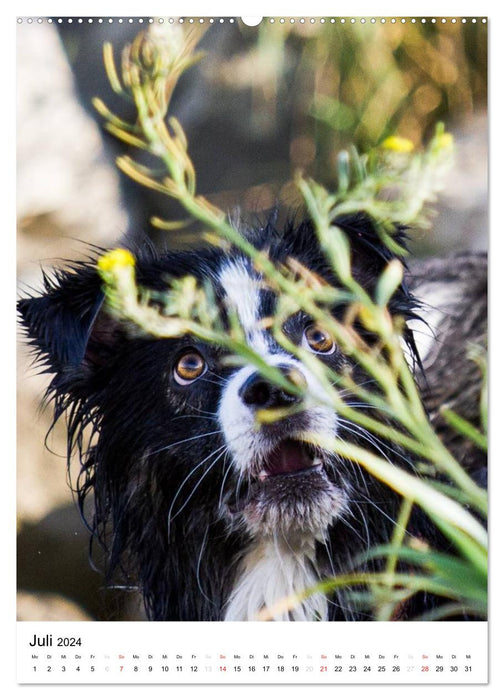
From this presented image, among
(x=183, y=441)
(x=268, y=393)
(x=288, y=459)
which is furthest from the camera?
(x=183, y=441)

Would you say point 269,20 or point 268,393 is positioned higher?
point 269,20

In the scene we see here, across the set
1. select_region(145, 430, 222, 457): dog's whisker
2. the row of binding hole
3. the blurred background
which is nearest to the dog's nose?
select_region(145, 430, 222, 457): dog's whisker

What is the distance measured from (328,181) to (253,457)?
2.17 feet

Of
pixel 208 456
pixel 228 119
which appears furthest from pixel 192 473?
pixel 228 119

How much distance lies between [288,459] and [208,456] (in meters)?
0.17

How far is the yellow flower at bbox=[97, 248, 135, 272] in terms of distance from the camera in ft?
5.48

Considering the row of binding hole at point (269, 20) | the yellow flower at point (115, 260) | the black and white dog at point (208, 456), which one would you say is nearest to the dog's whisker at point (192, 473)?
the black and white dog at point (208, 456)

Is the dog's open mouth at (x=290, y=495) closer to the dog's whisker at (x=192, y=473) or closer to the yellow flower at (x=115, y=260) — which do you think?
the dog's whisker at (x=192, y=473)

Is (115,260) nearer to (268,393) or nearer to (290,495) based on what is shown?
(268,393)

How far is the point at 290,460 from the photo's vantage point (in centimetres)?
156

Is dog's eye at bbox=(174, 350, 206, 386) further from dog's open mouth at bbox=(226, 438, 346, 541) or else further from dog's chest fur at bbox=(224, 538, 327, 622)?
dog's chest fur at bbox=(224, 538, 327, 622)

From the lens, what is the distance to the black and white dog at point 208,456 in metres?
1.59

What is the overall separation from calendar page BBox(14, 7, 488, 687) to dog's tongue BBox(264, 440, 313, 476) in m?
0.01
